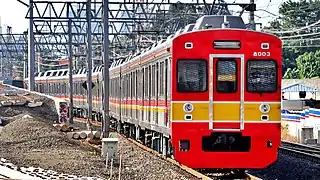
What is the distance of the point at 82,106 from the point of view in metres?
42.2

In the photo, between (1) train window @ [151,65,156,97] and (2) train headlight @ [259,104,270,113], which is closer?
(2) train headlight @ [259,104,270,113]

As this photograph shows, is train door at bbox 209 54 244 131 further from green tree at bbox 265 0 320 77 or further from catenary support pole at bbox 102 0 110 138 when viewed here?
green tree at bbox 265 0 320 77

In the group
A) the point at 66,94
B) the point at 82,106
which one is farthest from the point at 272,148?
the point at 66,94

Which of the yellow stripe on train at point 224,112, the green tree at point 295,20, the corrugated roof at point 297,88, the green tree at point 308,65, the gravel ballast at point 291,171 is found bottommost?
the gravel ballast at point 291,171

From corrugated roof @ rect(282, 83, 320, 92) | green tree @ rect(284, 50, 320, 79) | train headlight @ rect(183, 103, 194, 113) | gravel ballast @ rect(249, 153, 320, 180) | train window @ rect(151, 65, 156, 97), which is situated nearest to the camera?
train headlight @ rect(183, 103, 194, 113)

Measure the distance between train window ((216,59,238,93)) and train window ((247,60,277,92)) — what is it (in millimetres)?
265

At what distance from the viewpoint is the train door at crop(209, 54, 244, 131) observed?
12680 mm

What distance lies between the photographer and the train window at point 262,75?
505 inches

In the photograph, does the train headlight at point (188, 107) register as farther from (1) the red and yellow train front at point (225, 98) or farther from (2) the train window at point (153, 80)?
(2) the train window at point (153, 80)

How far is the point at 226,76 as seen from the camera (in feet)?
42.1

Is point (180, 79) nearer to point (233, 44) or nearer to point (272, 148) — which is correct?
point (233, 44)

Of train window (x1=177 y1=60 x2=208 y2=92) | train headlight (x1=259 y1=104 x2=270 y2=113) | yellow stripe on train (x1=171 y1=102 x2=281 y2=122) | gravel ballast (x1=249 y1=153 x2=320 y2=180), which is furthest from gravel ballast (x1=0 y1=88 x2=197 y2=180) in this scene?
gravel ballast (x1=249 y1=153 x2=320 y2=180)

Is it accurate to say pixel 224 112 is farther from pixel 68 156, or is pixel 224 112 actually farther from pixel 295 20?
pixel 295 20

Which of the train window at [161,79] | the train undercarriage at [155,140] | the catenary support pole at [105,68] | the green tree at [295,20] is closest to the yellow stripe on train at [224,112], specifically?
the train undercarriage at [155,140]
